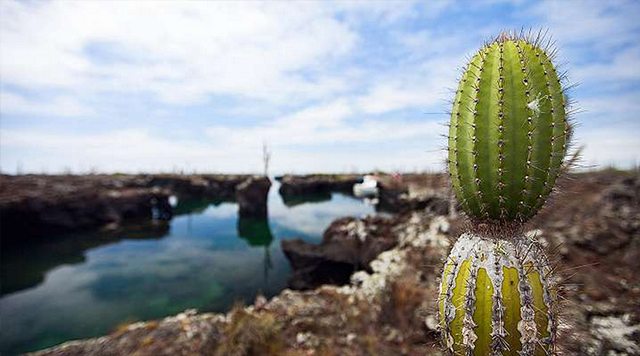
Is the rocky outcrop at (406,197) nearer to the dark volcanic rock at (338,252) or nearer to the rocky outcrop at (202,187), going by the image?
the dark volcanic rock at (338,252)

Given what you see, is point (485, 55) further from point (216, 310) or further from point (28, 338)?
point (28, 338)

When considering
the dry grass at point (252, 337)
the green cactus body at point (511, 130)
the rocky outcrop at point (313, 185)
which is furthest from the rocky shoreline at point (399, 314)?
the rocky outcrop at point (313, 185)

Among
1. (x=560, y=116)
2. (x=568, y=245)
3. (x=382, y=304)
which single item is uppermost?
(x=560, y=116)

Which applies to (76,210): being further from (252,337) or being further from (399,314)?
(399,314)

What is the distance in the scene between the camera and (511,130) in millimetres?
1852

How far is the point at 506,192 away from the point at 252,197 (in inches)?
1245

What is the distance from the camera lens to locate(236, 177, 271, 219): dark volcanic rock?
106ft

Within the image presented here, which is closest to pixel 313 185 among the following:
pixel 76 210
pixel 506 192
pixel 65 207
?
pixel 76 210

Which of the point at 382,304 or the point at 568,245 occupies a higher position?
the point at 568,245

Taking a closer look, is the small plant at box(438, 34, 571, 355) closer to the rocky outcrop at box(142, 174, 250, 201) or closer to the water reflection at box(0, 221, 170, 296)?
the water reflection at box(0, 221, 170, 296)

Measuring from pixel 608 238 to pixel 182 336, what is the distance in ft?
29.0

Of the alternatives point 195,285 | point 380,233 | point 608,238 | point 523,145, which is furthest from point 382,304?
point 195,285

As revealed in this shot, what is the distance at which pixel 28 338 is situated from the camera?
1071 centimetres

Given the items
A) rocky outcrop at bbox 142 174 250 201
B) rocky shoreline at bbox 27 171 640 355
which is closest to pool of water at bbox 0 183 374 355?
rocky shoreline at bbox 27 171 640 355
